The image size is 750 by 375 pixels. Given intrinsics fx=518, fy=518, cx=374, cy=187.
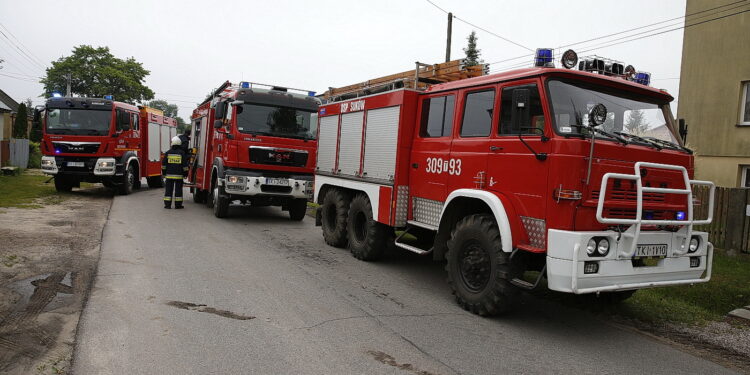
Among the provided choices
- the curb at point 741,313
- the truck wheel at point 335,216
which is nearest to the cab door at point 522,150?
the curb at point 741,313

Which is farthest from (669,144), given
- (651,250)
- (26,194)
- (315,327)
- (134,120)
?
(134,120)

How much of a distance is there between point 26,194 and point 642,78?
15884mm

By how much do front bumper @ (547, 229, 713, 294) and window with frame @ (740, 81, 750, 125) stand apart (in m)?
11.6

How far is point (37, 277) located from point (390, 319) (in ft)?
14.1

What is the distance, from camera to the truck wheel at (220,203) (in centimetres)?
1173

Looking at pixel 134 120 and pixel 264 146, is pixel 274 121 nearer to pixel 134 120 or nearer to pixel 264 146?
pixel 264 146

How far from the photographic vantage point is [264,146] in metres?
11.4

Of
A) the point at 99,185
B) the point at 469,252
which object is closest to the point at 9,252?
the point at 469,252

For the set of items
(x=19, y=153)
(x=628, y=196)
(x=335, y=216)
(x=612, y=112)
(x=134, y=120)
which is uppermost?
(x=134, y=120)

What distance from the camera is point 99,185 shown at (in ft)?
68.0

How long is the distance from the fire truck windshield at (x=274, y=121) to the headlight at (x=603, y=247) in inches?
326

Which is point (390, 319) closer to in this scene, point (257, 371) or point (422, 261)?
point (257, 371)

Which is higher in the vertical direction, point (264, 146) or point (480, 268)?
point (264, 146)

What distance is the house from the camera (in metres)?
13.9
